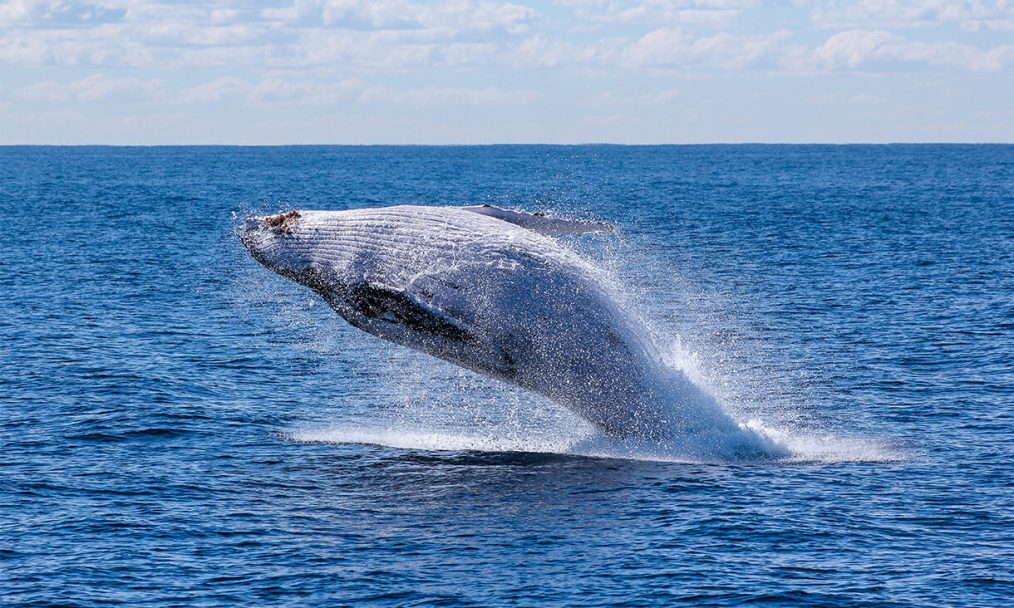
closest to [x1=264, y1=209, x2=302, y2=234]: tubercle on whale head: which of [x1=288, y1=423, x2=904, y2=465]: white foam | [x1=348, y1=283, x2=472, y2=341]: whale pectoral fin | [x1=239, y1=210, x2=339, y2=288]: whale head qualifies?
[x1=239, y1=210, x2=339, y2=288]: whale head

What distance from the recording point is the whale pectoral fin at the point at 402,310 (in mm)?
20875

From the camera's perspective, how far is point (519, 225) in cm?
2102

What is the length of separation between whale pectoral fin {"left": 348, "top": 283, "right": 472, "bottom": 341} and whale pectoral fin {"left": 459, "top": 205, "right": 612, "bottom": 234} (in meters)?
1.71

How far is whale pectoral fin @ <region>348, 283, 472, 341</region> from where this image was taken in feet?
68.5

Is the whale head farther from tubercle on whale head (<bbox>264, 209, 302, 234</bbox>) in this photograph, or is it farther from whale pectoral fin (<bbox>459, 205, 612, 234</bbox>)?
whale pectoral fin (<bbox>459, 205, 612, 234</bbox>)

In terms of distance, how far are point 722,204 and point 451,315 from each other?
99999mm

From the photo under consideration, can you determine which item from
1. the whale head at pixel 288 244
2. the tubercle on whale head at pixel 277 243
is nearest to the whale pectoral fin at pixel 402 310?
the whale head at pixel 288 244

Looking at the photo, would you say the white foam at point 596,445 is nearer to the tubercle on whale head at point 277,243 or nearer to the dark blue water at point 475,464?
the dark blue water at point 475,464

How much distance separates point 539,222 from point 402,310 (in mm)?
2595

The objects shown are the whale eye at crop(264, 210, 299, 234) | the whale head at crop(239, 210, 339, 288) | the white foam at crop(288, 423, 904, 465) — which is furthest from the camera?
the white foam at crop(288, 423, 904, 465)

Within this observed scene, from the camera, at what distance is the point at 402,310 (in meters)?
21.1

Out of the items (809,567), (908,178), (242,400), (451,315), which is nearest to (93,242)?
(242,400)

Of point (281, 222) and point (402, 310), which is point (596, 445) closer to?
point (402, 310)

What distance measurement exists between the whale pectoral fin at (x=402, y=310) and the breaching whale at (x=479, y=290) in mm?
22
